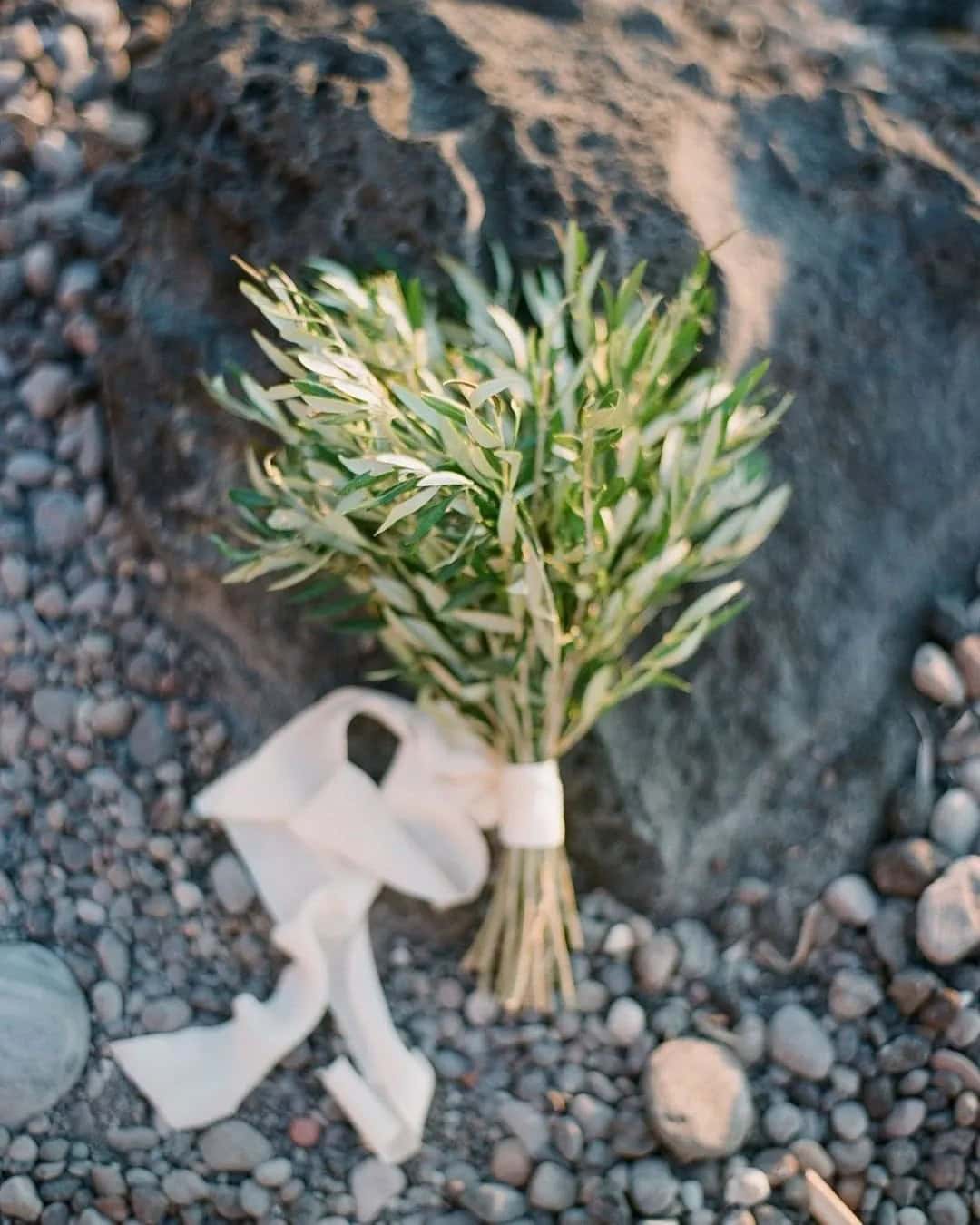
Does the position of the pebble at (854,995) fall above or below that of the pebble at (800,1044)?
above

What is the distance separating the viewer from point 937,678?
6.84 ft

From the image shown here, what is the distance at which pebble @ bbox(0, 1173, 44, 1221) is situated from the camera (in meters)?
1.80

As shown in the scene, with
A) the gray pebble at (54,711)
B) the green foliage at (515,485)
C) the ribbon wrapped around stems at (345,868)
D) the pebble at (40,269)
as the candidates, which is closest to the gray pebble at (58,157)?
the pebble at (40,269)

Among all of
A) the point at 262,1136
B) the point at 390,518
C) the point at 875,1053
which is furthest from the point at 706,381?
the point at 262,1136

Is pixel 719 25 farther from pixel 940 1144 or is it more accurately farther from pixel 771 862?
pixel 940 1144

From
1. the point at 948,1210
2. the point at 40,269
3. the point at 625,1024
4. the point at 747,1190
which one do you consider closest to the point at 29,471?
the point at 40,269

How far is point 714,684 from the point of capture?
2064mm

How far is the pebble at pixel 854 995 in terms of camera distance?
1944 millimetres

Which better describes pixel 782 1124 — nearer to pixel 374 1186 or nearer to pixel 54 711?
pixel 374 1186

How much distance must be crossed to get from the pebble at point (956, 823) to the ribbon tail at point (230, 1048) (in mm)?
829

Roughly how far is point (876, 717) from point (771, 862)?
9.8 inches

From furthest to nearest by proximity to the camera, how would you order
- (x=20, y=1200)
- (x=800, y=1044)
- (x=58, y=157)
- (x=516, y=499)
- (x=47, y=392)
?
(x=58, y=157) < (x=47, y=392) < (x=800, y=1044) < (x=20, y=1200) < (x=516, y=499)

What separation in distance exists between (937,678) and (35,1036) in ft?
4.14

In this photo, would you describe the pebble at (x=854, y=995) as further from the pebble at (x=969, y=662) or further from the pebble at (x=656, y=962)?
the pebble at (x=969, y=662)
